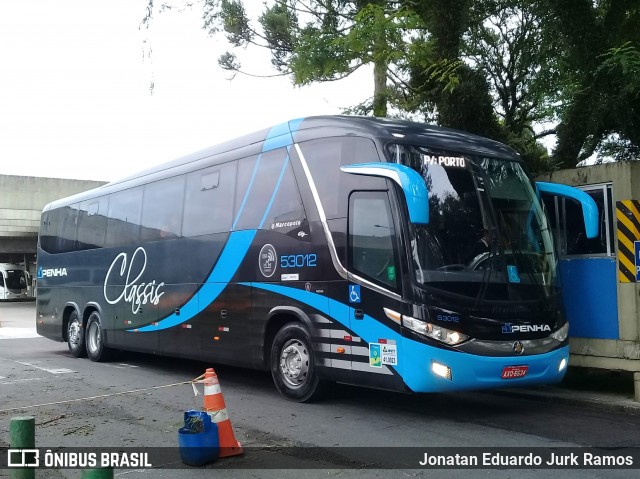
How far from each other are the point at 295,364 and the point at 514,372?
2.83 meters

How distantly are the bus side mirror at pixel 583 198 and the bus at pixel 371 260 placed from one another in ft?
0.06

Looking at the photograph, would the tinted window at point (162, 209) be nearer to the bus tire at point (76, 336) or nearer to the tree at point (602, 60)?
the bus tire at point (76, 336)

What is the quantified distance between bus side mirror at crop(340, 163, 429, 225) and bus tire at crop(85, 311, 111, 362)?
9009 mm

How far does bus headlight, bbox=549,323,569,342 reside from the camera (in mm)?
8273

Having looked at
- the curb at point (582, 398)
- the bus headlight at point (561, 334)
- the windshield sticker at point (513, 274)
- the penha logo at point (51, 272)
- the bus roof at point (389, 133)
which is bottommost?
the curb at point (582, 398)

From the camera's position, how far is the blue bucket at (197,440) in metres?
6.22

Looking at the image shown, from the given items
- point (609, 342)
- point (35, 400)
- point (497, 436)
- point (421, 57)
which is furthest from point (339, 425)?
point (421, 57)

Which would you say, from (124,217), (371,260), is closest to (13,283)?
(124,217)

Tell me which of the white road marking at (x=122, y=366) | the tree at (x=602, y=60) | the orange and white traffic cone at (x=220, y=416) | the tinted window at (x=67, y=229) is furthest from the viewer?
the tinted window at (x=67, y=229)

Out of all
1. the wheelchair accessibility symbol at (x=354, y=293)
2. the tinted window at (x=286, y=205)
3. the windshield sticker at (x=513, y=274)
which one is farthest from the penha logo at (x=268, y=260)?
the windshield sticker at (x=513, y=274)

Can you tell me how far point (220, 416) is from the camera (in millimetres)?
6484

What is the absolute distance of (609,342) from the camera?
906cm

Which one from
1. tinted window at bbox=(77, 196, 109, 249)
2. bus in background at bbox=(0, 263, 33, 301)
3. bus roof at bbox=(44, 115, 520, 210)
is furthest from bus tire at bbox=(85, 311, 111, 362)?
bus in background at bbox=(0, 263, 33, 301)

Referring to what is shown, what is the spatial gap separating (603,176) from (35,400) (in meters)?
8.41
